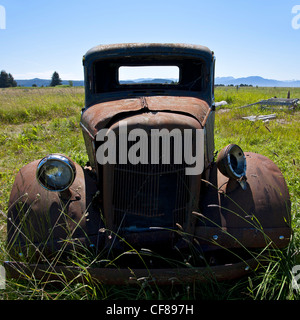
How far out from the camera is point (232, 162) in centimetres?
257

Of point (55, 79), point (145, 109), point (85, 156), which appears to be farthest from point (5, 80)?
point (145, 109)

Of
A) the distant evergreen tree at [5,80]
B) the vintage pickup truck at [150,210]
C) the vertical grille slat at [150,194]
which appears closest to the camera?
the vintage pickup truck at [150,210]

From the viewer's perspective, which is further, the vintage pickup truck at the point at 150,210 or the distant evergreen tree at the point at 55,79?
the distant evergreen tree at the point at 55,79

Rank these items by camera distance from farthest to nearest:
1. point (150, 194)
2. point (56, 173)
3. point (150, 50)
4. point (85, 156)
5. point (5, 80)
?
point (5, 80) < point (85, 156) < point (150, 50) < point (56, 173) < point (150, 194)

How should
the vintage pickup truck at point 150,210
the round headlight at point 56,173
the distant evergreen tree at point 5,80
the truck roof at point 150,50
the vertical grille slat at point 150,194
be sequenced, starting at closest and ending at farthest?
the vintage pickup truck at point 150,210, the vertical grille slat at point 150,194, the round headlight at point 56,173, the truck roof at point 150,50, the distant evergreen tree at point 5,80

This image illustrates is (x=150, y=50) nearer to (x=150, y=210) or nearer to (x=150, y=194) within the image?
(x=150, y=194)

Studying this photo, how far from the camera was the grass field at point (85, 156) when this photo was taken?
218 cm

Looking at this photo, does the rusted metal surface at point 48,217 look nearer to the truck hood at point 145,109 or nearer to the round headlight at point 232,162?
the truck hood at point 145,109

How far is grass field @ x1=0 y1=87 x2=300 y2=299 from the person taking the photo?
2176 millimetres

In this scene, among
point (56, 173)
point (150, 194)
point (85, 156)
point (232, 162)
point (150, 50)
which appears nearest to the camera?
point (150, 194)

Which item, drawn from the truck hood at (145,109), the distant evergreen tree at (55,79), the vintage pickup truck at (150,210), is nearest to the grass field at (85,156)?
the vintage pickup truck at (150,210)

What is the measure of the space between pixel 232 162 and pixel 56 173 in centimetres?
160

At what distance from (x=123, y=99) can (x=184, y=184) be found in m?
1.23
